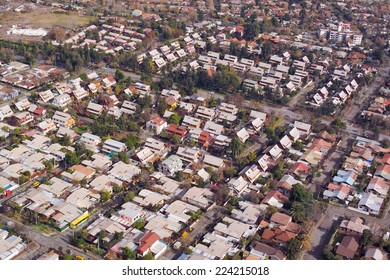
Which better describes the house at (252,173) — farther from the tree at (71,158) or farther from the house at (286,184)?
the tree at (71,158)

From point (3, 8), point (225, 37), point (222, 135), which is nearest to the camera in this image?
point (222, 135)

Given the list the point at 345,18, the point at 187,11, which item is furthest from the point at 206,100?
the point at 345,18

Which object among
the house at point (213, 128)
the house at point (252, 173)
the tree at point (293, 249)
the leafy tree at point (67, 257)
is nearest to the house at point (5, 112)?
the house at point (213, 128)

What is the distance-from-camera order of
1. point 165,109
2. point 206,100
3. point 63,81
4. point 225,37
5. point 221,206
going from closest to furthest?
point 221,206
point 165,109
point 206,100
point 63,81
point 225,37

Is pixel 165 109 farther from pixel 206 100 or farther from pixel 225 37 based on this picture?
pixel 225 37

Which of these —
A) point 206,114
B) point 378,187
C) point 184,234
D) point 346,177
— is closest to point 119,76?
point 206,114

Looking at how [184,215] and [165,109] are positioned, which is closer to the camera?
[184,215]

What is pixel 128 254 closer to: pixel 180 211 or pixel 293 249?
pixel 180 211
